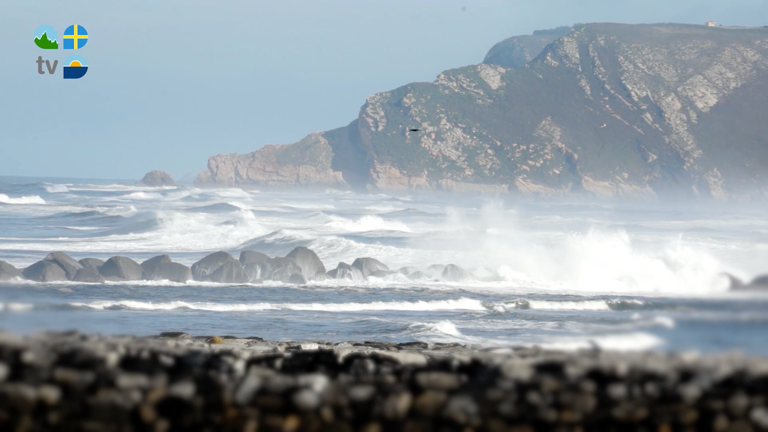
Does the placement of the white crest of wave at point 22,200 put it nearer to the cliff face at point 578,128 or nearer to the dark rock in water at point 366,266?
the dark rock in water at point 366,266

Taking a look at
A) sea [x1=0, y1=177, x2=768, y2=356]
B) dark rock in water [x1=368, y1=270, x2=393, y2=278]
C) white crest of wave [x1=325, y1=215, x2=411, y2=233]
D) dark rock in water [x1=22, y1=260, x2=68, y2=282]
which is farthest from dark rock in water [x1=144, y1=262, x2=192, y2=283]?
white crest of wave [x1=325, y1=215, x2=411, y2=233]

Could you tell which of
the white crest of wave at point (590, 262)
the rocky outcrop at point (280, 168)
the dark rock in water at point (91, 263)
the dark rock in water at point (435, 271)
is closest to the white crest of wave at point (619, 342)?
the white crest of wave at point (590, 262)

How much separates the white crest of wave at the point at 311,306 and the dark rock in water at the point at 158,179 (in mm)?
126585

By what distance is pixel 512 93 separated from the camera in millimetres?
135125

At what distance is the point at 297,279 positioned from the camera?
70.7ft

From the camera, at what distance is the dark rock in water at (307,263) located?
22.3 m

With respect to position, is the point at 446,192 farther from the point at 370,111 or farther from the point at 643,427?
the point at 643,427

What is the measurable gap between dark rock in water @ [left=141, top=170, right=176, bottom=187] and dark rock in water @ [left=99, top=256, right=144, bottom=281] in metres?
122

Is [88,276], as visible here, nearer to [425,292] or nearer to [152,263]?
[152,263]

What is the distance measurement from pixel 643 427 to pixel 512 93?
134682 mm

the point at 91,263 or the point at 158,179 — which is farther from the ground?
the point at 158,179

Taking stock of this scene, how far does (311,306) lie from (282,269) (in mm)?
5491

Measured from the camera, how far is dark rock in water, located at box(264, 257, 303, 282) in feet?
71.5

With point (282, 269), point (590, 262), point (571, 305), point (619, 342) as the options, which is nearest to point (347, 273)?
point (282, 269)
